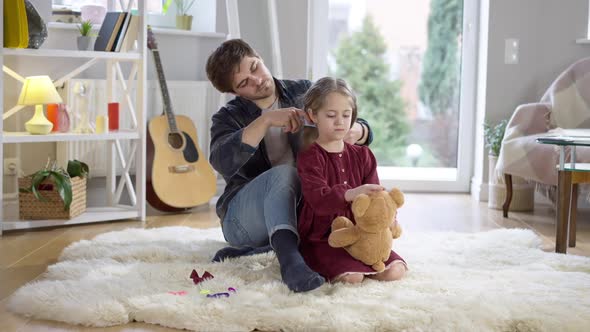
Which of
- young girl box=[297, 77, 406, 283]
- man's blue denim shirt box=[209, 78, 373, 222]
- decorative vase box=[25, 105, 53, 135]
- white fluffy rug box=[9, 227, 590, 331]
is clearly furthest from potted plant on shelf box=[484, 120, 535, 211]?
decorative vase box=[25, 105, 53, 135]

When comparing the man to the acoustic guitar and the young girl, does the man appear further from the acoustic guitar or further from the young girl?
the acoustic guitar

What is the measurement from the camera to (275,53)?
4.35m

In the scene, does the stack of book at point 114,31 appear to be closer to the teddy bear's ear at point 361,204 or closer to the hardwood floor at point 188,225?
the hardwood floor at point 188,225

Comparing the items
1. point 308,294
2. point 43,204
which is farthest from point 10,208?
point 308,294

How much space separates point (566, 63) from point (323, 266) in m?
2.63

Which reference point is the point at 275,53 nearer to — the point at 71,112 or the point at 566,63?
the point at 71,112

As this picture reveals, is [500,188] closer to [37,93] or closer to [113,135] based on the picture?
[113,135]

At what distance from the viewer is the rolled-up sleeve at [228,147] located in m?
2.37

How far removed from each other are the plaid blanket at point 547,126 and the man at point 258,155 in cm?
143

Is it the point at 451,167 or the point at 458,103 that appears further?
the point at 451,167

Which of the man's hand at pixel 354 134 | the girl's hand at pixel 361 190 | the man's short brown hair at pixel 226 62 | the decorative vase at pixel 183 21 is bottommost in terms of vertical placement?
the girl's hand at pixel 361 190

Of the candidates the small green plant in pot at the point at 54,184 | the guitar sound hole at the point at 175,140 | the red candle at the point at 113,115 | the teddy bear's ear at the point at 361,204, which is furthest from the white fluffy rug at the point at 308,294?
the guitar sound hole at the point at 175,140

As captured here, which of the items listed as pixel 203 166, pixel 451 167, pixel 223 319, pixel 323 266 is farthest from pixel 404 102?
pixel 223 319

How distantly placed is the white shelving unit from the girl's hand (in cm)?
167
